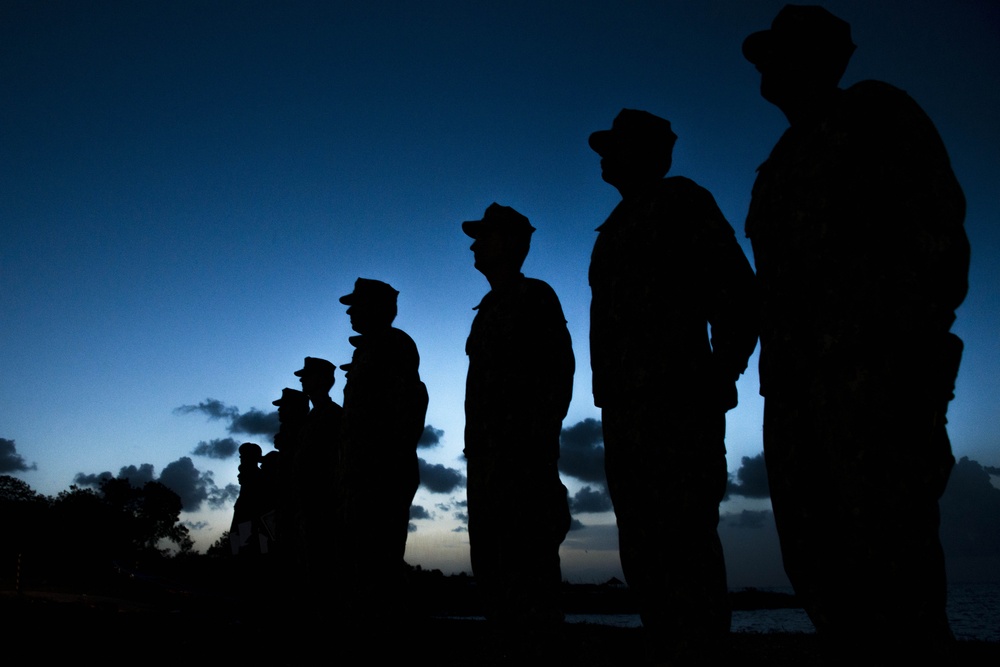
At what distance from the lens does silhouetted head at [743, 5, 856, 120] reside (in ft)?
10.9

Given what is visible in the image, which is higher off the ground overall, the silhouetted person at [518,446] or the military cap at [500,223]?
the military cap at [500,223]

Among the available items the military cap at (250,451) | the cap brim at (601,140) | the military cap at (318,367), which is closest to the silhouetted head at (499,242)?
the cap brim at (601,140)

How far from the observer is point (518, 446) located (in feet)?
17.4

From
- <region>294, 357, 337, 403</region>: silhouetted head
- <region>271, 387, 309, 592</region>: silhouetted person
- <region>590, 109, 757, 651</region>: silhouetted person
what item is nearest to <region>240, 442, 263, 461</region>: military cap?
<region>271, 387, 309, 592</region>: silhouetted person

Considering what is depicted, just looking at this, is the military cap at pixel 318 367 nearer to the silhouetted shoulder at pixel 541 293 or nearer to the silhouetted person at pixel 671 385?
the silhouetted shoulder at pixel 541 293

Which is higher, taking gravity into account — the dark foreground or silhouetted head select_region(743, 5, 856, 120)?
silhouetted head select_region(743, 5, 856, 120)

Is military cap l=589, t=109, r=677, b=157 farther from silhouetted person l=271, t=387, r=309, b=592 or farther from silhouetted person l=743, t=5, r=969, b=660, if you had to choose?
silhouetted person l=271, t=387, r=309, b=592

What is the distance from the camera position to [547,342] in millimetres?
5652

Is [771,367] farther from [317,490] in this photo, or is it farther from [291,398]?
[291,398]

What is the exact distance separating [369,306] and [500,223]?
2537mm

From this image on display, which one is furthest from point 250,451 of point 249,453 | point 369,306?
point 369,306

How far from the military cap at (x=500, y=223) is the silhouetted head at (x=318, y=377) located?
188 inches

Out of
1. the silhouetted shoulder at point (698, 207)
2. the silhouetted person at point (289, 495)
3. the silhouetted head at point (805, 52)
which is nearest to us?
the silhouetted head at point (805, 52)

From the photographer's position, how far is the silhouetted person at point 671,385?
355 cm
